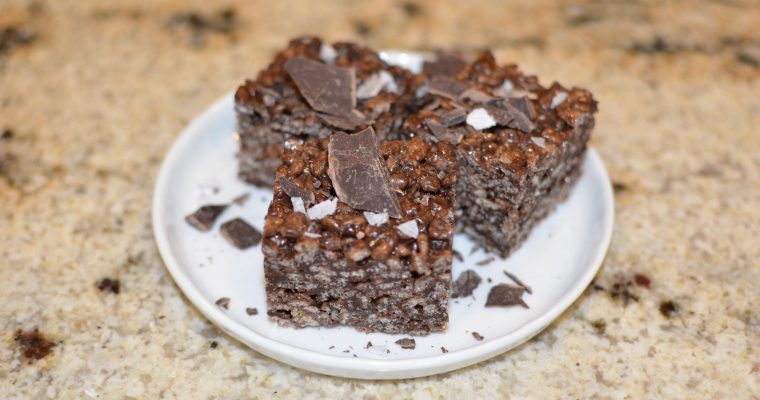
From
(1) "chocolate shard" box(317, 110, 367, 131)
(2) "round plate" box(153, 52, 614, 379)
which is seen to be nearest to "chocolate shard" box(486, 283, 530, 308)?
(2) "round plate" box(153, 52, 614, 379)

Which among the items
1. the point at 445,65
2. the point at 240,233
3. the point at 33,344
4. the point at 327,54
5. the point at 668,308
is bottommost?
the point at 668,308

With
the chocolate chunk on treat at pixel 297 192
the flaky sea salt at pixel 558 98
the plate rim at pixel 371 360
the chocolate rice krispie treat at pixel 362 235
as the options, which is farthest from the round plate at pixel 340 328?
the chocolate chunk on treat at pixel 297 192

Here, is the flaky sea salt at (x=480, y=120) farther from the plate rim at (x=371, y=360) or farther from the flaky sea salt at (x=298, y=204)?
the flaky sea salt at (x=298, y=204)

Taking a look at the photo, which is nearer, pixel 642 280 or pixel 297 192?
pixel 297 192

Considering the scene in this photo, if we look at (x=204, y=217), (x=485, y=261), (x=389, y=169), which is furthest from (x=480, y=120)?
(x=204, y=217)

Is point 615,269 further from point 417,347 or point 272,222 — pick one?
point 272,222

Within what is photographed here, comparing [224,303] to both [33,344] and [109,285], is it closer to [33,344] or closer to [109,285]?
[109,285]

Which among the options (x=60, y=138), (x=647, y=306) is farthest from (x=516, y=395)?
(x=60, y=138)
